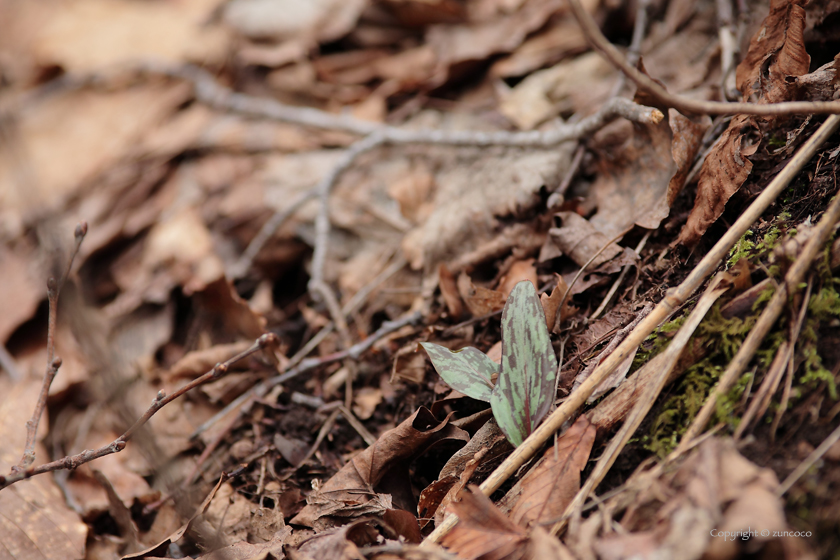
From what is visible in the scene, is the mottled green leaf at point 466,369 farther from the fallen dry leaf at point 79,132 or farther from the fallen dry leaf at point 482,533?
the fallen dry leaf at point 79,132

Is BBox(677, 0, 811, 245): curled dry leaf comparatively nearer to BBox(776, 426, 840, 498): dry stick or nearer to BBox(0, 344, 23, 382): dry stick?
BBox(776, 426, 840, 498): dry stick

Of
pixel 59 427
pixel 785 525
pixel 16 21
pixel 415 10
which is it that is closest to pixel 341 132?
pixel 415 10

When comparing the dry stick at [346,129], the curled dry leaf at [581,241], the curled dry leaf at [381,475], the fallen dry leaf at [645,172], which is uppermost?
the dry stick at [346,129]

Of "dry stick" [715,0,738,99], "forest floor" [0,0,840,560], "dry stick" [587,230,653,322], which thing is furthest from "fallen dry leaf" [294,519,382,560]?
"dry stick" [715,0,738,99]

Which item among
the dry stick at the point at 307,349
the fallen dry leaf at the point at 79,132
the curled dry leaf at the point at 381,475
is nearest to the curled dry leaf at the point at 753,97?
the curled dry leaf at the point at 381,475

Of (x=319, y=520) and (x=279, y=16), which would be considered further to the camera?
(x=279, y=16)

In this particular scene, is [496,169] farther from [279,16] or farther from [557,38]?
[279,16]

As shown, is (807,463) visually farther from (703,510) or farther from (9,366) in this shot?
(9,366)
